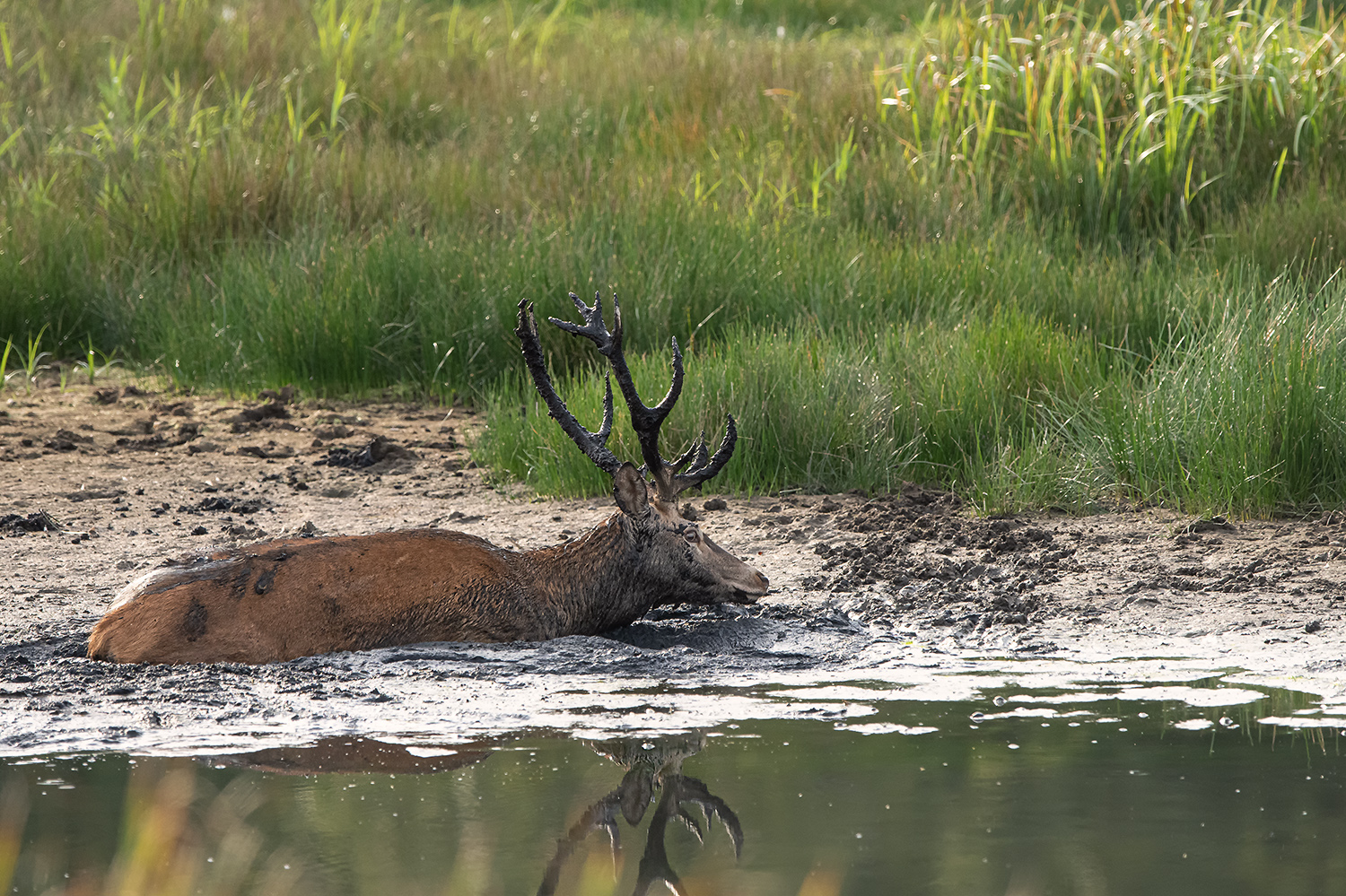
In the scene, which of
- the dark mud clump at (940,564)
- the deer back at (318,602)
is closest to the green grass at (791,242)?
the dark mud clump at (940,564)

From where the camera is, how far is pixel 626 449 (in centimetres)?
780

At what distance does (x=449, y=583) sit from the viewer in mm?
5555

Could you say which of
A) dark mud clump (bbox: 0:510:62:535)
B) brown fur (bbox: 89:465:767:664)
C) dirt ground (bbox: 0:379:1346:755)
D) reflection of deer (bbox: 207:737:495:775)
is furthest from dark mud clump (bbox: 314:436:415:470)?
reflection of deer (bbox: 207:737:495:775)

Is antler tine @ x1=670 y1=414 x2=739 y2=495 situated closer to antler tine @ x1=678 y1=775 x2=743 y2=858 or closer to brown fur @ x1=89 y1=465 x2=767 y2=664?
brown fur @ x1=89 y1=465 x2=767 y2=664

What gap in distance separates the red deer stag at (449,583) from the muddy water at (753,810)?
31.6 inches

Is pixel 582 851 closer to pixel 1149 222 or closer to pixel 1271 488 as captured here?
pixel 1271 488

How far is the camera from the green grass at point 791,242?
25.5 feet

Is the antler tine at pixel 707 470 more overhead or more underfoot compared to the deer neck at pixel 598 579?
more overhead

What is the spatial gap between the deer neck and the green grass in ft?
6.27

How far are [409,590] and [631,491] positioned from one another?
82cm

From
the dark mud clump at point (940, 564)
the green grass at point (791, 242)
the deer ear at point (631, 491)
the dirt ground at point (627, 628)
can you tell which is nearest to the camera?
the dirt ground at point (627, 628)

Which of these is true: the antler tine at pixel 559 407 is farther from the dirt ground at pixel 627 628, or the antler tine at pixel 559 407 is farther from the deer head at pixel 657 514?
the dirt ground at pixel 627 628

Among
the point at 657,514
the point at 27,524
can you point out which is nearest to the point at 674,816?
the point at 657,514

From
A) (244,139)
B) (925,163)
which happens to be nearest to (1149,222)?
(925,163)
